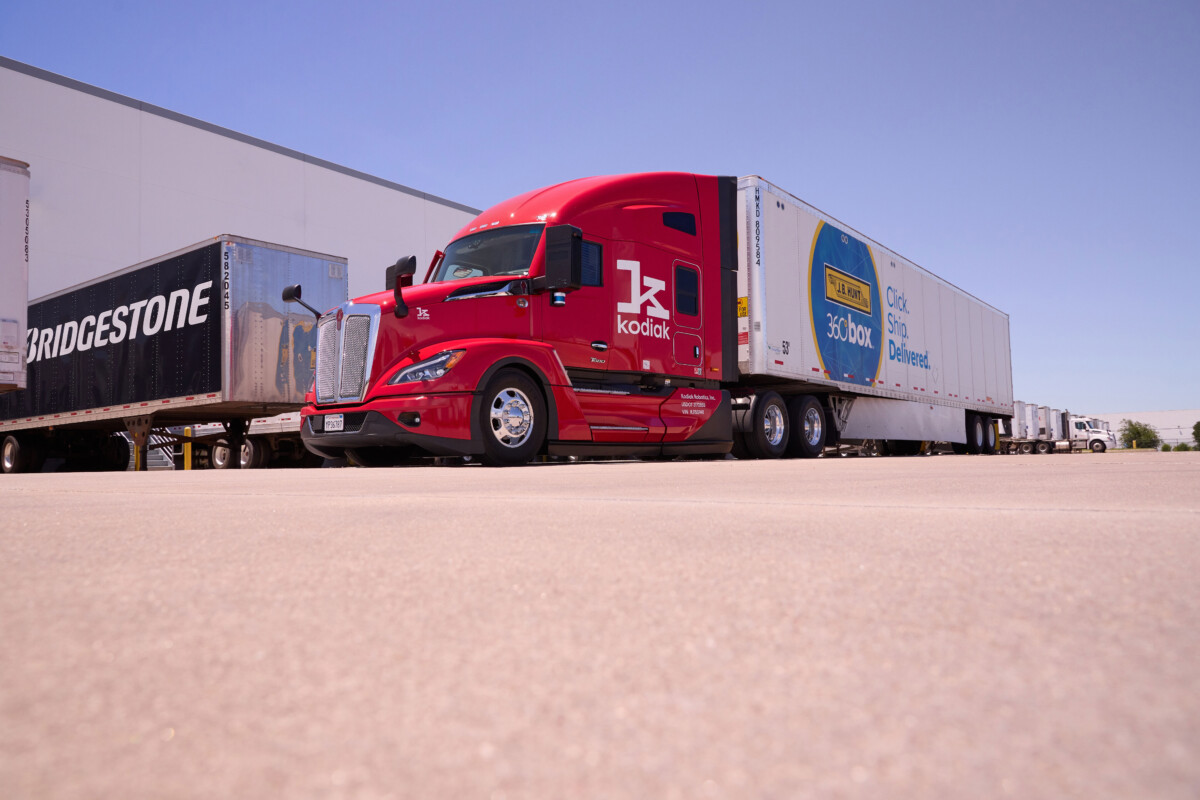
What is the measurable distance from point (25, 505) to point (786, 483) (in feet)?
11.0

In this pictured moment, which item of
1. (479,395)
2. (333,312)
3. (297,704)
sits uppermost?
(333,312)

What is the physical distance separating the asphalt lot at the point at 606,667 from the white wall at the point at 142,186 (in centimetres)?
2512

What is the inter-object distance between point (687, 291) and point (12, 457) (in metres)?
14.3

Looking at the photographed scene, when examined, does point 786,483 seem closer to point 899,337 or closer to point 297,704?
point 297,704

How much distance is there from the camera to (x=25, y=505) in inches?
127

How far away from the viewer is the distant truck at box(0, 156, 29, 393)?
11.6m

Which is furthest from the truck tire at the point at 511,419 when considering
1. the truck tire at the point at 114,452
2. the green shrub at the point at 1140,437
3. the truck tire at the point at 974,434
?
the green shrub at the point at 1140,437

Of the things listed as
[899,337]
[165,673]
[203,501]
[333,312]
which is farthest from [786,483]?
[899,337]

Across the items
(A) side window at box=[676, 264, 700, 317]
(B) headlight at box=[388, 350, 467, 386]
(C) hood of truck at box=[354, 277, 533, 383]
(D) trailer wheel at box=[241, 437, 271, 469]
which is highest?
(A) side window at box=[676, 264, 700, 317]

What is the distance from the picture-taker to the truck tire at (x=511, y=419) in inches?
317

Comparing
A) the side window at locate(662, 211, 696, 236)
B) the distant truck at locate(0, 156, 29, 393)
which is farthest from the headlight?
the distant truck at locate(0, 156, 29, 393)

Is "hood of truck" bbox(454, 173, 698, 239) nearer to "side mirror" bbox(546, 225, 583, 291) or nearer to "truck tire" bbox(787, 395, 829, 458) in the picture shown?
"side mirror" bbox(546, 225, 583, 291)

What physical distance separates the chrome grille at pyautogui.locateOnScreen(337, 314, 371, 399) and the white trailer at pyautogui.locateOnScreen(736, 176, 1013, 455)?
507cm

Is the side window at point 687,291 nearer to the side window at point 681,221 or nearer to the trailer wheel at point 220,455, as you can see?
the side window at point 681,221
